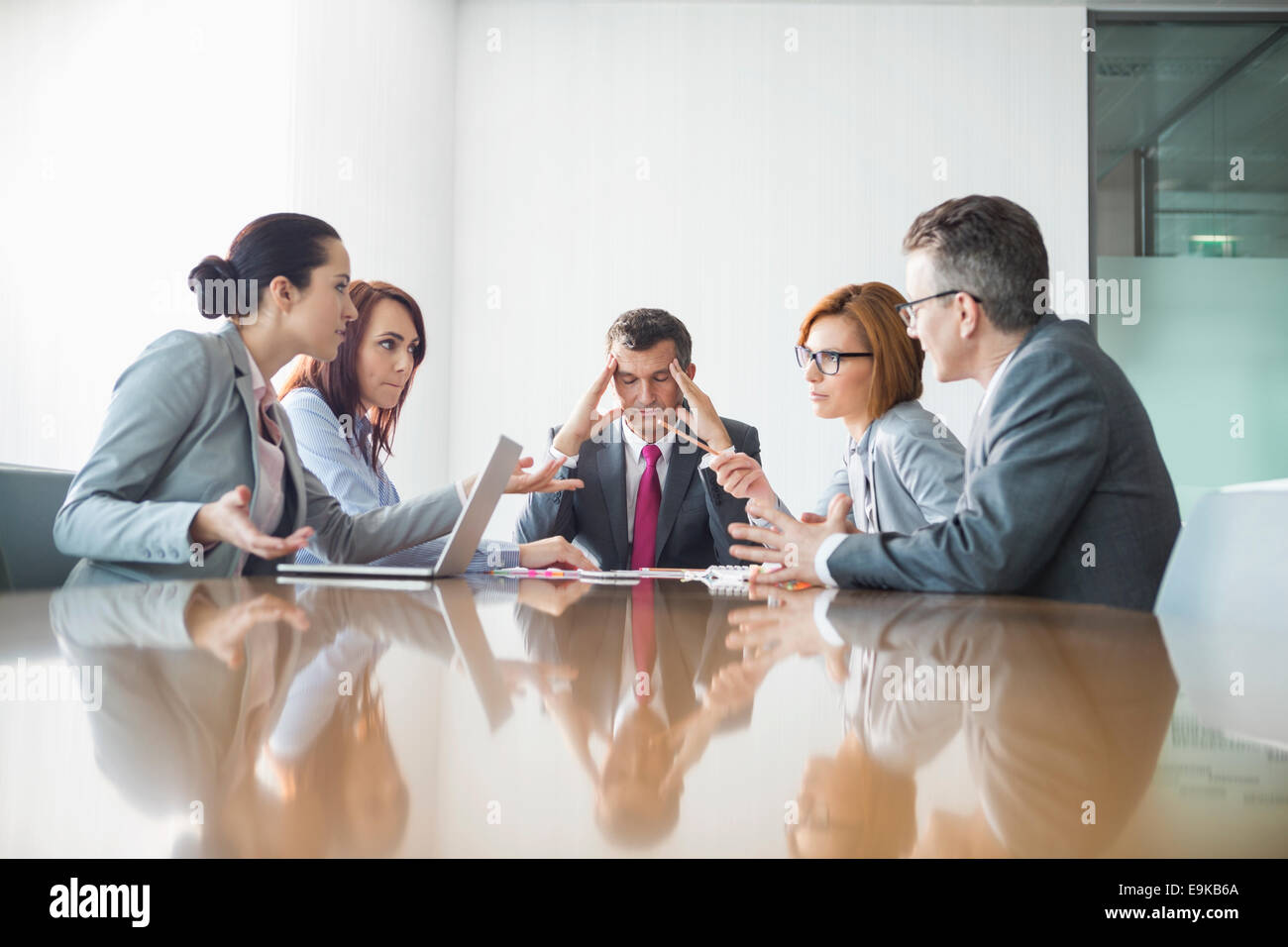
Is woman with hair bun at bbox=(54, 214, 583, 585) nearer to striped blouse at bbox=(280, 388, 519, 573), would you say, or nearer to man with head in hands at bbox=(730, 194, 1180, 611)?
striped blouse at bbox=(280, 388, 519, 573)

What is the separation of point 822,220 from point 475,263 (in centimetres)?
170

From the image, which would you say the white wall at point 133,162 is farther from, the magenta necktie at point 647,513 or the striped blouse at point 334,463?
the magenta necktie at point 647,513

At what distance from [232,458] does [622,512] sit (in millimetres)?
1175

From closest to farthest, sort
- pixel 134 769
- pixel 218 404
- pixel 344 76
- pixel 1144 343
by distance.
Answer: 1. pixel 134 769
2. pixel 218 404
3. pixel 344 76
4. pixel 1144 343

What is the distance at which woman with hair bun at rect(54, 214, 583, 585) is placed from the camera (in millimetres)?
1442

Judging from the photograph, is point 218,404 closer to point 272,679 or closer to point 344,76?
point 272,679

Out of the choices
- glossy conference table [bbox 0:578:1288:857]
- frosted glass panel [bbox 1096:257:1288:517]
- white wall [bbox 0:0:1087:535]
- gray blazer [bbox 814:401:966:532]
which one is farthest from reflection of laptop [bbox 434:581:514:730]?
frosted glass panel [bbox 1096:257:1288:517]

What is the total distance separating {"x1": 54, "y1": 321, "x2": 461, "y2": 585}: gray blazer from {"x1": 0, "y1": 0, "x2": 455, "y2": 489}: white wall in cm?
231

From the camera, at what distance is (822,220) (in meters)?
4.71

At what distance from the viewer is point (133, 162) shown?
3.95 meters

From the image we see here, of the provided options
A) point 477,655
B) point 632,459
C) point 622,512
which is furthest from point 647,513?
point 477,655

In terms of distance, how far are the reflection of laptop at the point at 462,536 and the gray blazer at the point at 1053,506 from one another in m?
0.54

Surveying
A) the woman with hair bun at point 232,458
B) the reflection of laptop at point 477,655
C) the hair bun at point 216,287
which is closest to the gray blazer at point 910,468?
the woman with hair bun at point 232,458

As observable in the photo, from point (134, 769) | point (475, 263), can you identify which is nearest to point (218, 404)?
point (134, 769)
